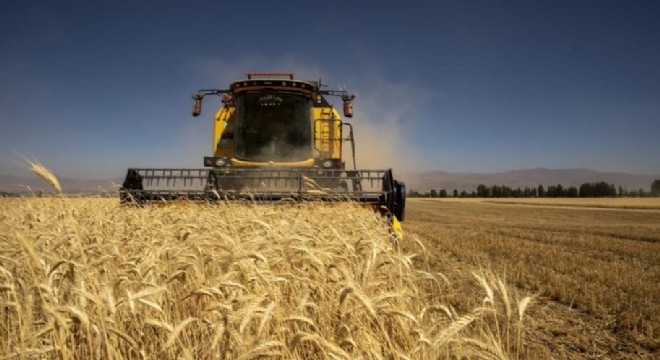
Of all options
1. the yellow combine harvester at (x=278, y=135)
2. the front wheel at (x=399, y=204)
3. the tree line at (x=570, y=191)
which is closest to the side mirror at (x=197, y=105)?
the yellow combine harvester at (x=278, y=135)

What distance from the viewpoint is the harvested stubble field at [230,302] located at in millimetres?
1410

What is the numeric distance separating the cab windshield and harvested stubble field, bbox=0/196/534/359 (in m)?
4.59

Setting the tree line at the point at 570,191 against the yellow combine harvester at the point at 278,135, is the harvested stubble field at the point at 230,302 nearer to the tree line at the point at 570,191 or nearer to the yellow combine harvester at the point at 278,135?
the yellow combine harvester at the point at 278,135

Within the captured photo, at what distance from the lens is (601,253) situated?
7887mm

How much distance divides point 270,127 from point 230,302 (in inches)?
278

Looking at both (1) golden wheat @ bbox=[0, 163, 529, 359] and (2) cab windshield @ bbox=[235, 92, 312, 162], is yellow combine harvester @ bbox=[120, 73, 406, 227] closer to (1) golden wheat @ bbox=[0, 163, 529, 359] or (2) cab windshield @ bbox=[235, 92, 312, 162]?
(2) cab windshield @ bbox=[235, 92, 312, 162]

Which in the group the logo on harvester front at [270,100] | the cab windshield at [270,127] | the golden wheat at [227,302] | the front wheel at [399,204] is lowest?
the golden wheat at [227,302]

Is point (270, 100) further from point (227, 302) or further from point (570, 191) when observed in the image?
point (570, 191)

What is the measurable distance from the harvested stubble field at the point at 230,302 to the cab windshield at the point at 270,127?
4589 mm

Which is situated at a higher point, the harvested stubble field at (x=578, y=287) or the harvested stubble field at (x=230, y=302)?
the harvested stubble field at (x=230, y=302)

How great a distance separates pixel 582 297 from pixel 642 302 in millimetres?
560

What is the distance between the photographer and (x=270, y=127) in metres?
8.54

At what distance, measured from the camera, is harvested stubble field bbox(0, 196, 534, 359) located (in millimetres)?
1410

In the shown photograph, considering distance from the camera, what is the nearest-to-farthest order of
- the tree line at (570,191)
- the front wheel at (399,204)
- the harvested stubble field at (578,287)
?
the harvested stubble field at (578,287) → the front wheel at (399,204) → the tree line at (570,191)
